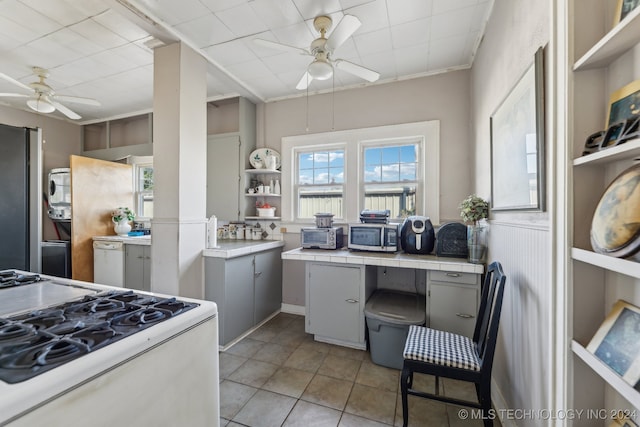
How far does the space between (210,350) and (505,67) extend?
7.55ft

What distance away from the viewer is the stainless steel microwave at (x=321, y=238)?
2.70m

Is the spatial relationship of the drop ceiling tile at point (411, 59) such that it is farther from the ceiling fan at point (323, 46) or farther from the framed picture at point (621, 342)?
the framed picture at point (621, 342)

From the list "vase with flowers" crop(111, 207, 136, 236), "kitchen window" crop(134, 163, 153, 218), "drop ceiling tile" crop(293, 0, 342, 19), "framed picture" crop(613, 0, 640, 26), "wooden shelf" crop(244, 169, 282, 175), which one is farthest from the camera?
"kitchen window" crop(134, 163, 153, 218)

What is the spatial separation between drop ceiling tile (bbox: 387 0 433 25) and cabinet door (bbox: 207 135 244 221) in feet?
7.05

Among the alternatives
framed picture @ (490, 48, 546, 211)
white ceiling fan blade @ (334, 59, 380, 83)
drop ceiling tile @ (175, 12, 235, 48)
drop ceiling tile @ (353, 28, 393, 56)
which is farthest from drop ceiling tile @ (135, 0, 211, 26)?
framed picture @ (490, 48, 546, 211)

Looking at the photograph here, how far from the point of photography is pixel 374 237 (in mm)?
2541

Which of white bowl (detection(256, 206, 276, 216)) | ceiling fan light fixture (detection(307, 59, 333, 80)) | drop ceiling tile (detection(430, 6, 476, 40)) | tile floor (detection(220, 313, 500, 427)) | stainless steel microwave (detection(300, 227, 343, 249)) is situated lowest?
tile floor (detection(220, 313, 500, 427))

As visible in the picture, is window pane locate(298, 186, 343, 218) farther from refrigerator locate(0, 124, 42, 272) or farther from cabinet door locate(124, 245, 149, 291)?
refrigerator locate(0, 124, 42, 272)

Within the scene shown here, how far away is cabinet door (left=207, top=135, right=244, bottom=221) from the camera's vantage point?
3281mm

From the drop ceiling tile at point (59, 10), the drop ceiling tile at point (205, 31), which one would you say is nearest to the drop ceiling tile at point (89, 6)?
the drop ceiling tile at point (59, 10)

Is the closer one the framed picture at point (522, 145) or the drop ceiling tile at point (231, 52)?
the framed picture at point (522, 145)

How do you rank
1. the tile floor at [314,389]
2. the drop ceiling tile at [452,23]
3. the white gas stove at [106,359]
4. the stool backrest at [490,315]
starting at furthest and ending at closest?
the drop ceiling tile at [452,23] < the tile floor at [314,389] < the stool backrest at [490,315] < the white gas stove at [106,359]

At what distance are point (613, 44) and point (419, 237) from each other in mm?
1868

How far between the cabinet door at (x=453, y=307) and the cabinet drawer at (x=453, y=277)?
40 millimetres
